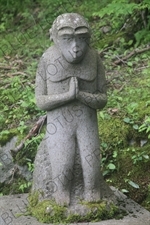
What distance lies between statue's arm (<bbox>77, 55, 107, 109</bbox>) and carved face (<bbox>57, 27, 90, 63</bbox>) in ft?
0.81

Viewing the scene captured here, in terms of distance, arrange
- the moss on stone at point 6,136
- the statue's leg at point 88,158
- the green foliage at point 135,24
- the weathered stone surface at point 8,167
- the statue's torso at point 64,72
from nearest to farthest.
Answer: the statue's torso at point 64,72 → the statue's leg at point 88,158 → the weathered stone surface at point 8,167 → the moss on stone at point 6,136 → the green foliage at point 135,24

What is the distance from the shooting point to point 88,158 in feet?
12.6

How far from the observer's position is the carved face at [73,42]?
143 inches

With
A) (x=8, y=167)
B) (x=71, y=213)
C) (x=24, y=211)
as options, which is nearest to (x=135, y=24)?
(x=8, y=167)

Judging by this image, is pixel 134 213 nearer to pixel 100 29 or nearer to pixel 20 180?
pixel 20 180

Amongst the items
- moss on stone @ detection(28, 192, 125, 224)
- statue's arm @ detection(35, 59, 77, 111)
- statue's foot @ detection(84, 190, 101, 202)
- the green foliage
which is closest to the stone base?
moss on stone @ detection(28, 192, 125, 224)

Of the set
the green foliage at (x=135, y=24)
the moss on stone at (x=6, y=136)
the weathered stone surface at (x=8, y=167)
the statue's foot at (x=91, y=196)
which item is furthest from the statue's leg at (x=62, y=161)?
the green foliage at (x=135, y=24)

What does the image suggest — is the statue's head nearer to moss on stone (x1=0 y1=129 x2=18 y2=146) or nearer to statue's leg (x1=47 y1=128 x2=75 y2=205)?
statue's leg (x1=47 y1=128 x2=75 y2=205)

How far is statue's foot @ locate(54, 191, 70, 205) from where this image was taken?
3.82 metres

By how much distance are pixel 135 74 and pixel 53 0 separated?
3258 millimetres

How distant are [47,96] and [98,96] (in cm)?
38

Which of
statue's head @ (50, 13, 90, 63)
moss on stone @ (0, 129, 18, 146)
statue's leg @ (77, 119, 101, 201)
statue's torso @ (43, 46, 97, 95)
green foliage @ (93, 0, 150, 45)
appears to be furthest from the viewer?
green foliage @ (93, 0, 150, 45)

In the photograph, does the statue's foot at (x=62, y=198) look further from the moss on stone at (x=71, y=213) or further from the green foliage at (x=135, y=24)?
the green foliage at (x=135, y=24)

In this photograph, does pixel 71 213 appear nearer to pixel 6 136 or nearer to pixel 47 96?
pixel 47 96
